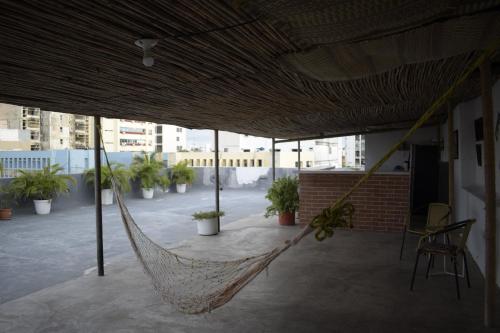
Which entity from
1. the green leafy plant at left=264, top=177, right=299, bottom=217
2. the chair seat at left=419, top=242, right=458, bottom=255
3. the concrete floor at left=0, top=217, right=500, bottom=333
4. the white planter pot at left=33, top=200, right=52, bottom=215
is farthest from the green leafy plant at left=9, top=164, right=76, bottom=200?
the chair seat at left=419, top=242, right=458, bottom=255

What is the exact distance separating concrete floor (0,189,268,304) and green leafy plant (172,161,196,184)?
2.31 metres

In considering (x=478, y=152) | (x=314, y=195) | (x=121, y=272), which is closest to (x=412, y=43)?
(x=478, y=152)

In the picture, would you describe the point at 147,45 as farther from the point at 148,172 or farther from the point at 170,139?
the point at 170,139

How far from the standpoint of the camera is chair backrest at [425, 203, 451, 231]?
4527 mm

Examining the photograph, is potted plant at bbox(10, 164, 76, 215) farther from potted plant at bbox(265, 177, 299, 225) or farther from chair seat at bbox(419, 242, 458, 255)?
chair seat at bbox(419, 242, 458, 255)

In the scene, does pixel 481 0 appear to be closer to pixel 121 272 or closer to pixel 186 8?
pixel 186 8

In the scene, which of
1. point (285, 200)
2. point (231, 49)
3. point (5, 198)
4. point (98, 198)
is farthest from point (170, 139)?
point (231, 49)

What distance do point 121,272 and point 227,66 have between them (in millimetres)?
2986

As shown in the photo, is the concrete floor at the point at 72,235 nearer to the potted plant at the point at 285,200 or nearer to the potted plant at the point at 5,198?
the potted plant at the point at 5,198

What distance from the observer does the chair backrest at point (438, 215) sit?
14.9ft

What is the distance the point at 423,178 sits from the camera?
6.45 meters

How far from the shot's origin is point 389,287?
3.79 m

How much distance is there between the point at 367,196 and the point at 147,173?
7921 mm

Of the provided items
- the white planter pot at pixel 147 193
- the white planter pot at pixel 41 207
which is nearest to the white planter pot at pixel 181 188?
the white planter pot at pixel 147 193
